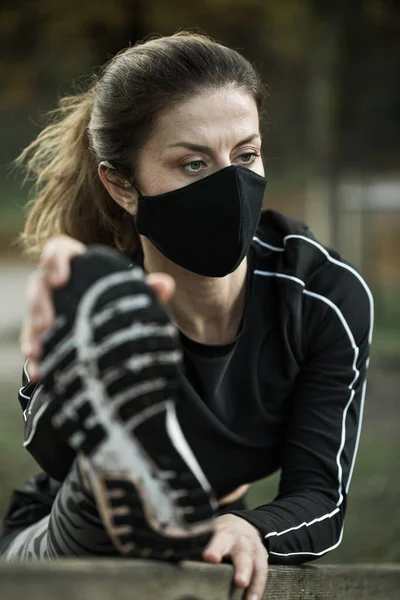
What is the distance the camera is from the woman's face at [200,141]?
8.02ft

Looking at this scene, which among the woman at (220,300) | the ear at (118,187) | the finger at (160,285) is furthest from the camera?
the ear at (118,187)

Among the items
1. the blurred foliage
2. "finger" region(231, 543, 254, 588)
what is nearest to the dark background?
the blurred foliage

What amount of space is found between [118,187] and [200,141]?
0.36m

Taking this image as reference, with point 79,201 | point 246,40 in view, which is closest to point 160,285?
point 79,201

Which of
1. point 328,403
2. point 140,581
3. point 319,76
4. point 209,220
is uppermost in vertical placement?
point 209,220

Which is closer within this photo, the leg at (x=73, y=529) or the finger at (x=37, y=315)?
the finger at (x=37, y=315)

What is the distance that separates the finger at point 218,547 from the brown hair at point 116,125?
99 cm

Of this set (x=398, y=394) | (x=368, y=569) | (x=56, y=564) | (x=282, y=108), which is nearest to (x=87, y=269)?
(x=56, y=564)

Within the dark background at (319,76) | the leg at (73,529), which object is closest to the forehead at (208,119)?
the leg at (73,529)

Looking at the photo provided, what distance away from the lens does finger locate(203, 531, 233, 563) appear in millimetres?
1864

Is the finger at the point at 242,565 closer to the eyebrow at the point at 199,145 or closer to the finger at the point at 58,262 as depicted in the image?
the finger at the point at 58,262

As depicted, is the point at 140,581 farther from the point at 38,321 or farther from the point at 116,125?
the point at 116,125

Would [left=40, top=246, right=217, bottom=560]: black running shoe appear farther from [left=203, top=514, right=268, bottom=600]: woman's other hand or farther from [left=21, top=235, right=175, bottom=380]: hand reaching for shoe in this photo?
[left=203, top=514, right=268, bottom=600]: woman's other hand

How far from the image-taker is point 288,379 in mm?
2648
